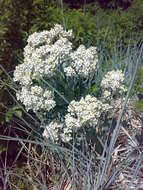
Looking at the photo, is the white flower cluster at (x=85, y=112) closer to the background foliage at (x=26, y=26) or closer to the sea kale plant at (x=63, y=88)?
the sea kale plant at (x=63, y=88)

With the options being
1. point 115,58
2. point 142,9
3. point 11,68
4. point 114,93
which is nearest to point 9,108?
point 11,68

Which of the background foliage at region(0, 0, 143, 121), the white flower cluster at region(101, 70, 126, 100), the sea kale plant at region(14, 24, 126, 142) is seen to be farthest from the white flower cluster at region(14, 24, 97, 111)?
the background foliage at region(0, 0, 143, 121)

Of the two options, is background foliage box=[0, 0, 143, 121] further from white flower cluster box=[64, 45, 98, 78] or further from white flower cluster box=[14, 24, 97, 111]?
white flower cluster box=[64, 45, 98, 78]

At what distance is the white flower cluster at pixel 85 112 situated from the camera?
283cm

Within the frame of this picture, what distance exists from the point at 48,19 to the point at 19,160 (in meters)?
1.50

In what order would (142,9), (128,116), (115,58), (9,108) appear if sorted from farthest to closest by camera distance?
(142,9) < (115,58) < (128,116) < (9,108)

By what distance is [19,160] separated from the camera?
372 centimetres

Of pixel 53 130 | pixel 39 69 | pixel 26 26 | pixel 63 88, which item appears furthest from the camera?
pixel 26 26

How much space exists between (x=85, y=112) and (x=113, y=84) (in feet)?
1.14

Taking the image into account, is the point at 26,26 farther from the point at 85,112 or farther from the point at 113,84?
the point at 85,112

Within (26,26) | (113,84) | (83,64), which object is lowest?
(113,84)

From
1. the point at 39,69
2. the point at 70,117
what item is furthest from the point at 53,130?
the point at 39,69

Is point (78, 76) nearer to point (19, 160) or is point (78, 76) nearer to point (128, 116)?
point (128, 116)

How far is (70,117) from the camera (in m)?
2.91
